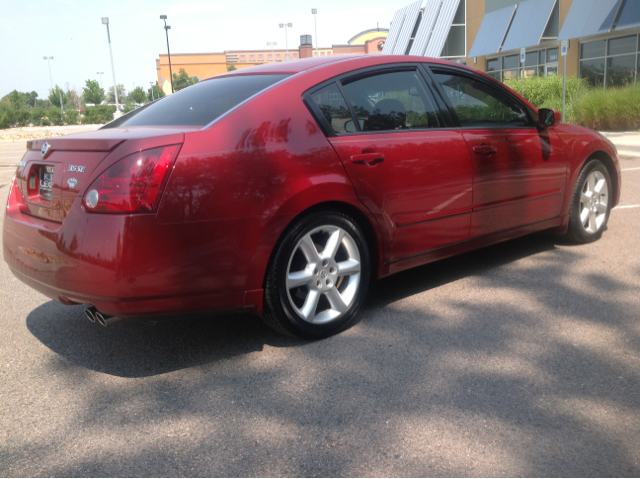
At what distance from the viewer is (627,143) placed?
1419 cm

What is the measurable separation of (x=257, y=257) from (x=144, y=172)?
71 cm

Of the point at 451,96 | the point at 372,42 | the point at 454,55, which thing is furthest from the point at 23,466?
the point at 372,42

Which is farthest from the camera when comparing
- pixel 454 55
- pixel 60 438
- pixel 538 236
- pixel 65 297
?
pixel 454 55

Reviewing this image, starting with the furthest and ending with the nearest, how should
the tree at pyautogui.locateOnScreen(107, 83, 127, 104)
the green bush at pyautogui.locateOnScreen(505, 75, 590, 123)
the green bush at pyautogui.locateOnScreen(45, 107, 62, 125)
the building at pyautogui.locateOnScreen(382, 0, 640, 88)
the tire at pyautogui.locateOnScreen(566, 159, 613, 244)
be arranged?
the tree at pyautogui.locateOnScreen(107, 83, 127, 104) < the green bush at pyautogui.locateOnScreen(45, 107, 62, 125) < the building at pyautogui.locateOnScreen(382, 0, 640, 88) < the green bush at pyautogui.locateOnScreen(505, 75, 590, 123) < the tire at pyautogui.locateOnScreen(566, 159, 613, 244)

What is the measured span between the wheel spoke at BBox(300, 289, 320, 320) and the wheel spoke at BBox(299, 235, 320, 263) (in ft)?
0.59

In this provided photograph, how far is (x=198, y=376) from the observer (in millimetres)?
3148

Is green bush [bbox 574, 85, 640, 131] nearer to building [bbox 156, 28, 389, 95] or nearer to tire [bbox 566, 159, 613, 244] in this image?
tire [bbox 566, 159, 613, 244]

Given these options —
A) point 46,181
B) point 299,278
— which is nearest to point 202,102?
point 46,181

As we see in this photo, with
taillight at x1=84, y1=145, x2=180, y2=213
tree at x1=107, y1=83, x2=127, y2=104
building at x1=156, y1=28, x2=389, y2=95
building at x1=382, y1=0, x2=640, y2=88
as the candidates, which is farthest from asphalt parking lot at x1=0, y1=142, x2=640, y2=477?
tree at x1=107, y1=83, x2=127, y2=104

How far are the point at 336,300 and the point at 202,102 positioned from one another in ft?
4.63

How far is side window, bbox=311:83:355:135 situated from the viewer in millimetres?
3527

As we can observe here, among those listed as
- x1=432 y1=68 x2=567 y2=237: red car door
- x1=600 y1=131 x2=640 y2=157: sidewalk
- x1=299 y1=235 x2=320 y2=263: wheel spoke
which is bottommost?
x1=600 y1=131 x2=640 y2=157: sidewalk

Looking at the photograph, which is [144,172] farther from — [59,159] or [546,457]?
[546,457]

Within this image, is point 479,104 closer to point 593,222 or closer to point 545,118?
point 545,118
